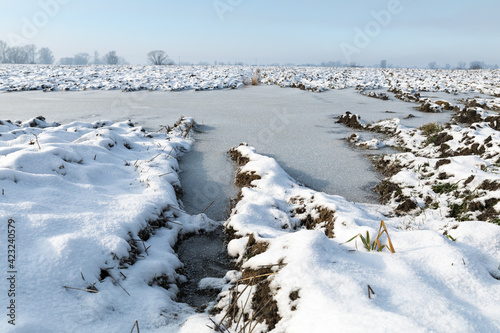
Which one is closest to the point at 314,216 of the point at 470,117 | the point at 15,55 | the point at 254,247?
the point at 254,247

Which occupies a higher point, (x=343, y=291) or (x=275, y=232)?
(x=343, y=291)

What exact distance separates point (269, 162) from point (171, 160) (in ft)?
4.65

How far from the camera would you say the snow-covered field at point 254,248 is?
132 centimetres

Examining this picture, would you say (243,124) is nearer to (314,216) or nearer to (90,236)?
(314,216)

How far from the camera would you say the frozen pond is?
3805 mm

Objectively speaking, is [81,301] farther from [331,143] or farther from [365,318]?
[331,143]

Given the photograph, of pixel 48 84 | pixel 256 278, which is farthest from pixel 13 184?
pixel 48 84

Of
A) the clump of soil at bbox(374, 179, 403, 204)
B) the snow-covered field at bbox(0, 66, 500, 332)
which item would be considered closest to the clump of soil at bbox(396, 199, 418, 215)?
the snow-covered field at bbox(0, 66, 500, 332)

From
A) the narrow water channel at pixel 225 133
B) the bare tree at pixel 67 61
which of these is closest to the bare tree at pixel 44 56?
the bare tree at pixel 67 61

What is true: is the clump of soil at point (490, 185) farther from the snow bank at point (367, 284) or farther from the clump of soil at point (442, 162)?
the snow bank at point (367, 284)

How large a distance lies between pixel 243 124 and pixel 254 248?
4828 mm

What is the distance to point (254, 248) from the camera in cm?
215

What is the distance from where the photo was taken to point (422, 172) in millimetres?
3684

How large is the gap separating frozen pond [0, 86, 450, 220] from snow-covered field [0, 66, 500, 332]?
31 cm
